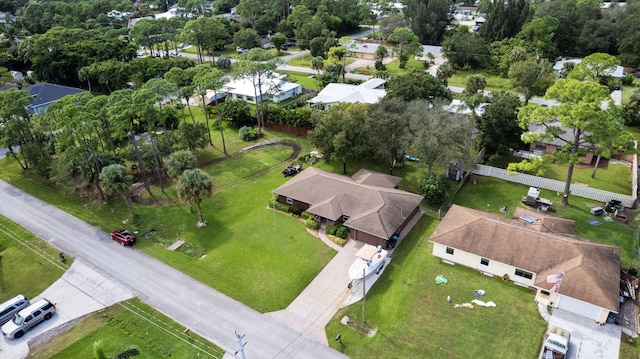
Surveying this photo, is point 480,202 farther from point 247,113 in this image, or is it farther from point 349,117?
point 247,113

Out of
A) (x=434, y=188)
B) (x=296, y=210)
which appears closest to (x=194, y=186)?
(x=296, y=210)

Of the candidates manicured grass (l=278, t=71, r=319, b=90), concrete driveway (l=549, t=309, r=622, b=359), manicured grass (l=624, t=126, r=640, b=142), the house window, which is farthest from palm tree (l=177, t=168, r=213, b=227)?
manicured grass (l=624, t=126, r=640, b=142)

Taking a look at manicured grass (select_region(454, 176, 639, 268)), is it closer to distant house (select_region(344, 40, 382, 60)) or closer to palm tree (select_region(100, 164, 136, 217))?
palm tree (select_region(100, 164, 136, 217))

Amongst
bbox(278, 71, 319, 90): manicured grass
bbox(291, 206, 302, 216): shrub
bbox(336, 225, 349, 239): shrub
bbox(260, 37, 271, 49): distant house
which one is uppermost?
bbox(260, 37, 271, 49): distant house

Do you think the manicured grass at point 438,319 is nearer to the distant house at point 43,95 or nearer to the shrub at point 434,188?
the shrub at point 434,188

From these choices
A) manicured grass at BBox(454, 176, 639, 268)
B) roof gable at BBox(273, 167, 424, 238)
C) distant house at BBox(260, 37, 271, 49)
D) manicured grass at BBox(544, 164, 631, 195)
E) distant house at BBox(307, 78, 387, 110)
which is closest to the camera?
manicured grass at BBox(454, 176, 639, 268)

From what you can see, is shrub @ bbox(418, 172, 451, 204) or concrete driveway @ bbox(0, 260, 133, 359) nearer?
concrete driveway @ bbox(0, 260, 133, 359)
